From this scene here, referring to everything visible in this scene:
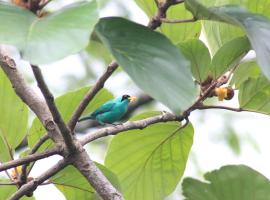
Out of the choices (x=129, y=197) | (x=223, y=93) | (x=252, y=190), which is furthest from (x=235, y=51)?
(x=129, y=197)

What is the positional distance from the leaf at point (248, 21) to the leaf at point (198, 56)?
10.1 inches

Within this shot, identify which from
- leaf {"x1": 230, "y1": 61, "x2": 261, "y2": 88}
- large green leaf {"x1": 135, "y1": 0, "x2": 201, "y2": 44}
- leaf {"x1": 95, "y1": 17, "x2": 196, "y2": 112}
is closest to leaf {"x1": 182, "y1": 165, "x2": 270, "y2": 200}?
leaf {"x1": 230, "y1": 61, "x2": 261, "y2": 88}

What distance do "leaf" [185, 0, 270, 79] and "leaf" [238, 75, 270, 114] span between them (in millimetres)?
410

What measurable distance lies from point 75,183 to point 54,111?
390 mm

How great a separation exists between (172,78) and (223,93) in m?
0.40

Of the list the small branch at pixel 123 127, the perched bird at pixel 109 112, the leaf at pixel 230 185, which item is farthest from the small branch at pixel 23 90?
the leaf at pixel 230 185

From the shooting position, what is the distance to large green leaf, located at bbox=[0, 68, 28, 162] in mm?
1371

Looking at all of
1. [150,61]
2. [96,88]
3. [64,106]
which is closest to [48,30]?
[150,61]

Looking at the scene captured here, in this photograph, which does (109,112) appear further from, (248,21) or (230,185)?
(248,21)

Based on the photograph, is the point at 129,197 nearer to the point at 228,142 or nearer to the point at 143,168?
the point at 143,168

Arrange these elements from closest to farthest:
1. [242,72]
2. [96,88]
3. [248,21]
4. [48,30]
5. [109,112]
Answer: [48,30], [248,21], [96,88], [242,72], [109,112]

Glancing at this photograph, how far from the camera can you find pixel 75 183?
1360 mm

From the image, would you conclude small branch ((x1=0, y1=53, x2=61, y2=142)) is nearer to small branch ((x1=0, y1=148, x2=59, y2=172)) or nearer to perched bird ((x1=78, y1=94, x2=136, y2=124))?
small branch ((x1=0, y1=148, x2=59, y2=172))

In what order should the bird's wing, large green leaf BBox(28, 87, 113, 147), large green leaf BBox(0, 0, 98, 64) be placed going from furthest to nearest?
the bird's wing
large green leaf BBox(28, 87, 113, 147)
large green leaf BBox(0, 0, 98, 64)
